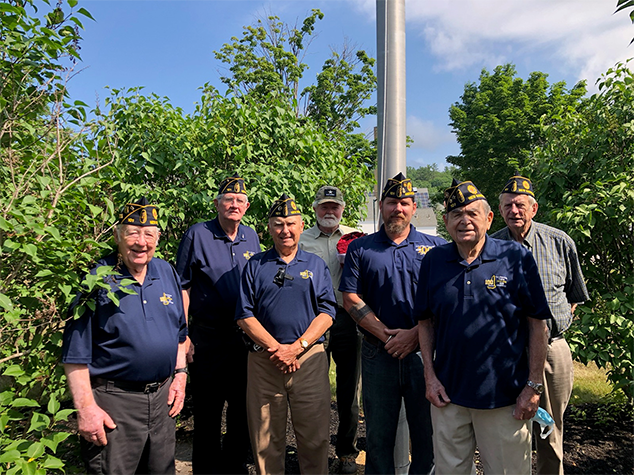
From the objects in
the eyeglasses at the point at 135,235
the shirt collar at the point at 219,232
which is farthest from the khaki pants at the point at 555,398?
the eyeglasses at the point at 135,235

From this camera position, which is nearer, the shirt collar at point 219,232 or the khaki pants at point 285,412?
the khaki pants at point 285,412

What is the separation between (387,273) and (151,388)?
5.77 feet

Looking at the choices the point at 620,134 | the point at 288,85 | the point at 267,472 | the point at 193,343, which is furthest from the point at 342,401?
the point at 288,85

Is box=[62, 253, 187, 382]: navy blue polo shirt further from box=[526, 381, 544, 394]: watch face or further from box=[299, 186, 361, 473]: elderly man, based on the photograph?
box=[526, 381, 544, 394]: watch face

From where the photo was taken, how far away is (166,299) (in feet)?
9.87

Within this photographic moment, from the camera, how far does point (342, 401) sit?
4.16 m

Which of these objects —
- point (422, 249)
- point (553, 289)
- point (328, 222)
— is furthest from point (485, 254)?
point (328, 222)

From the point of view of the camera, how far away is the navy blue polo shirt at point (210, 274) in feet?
12.4

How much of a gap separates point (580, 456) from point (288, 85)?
21423 mm

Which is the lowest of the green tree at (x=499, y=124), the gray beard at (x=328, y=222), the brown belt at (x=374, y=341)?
the brown belt at (x=374, y=341)

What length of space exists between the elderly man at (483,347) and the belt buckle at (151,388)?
5.59ft

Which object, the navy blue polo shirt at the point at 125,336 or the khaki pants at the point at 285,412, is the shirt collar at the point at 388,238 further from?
the navy blue polo shirt at the point at 125,336

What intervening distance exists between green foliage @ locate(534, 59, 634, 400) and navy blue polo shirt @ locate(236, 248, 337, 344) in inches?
86.4

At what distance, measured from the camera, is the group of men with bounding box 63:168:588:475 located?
105 inches
